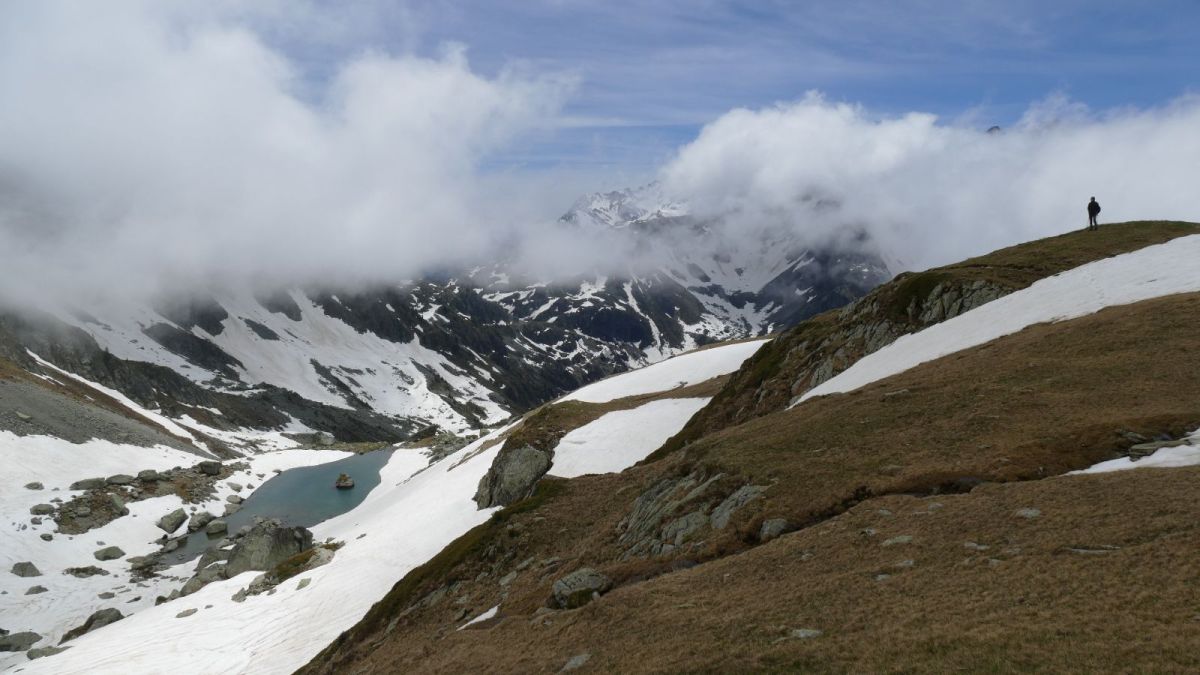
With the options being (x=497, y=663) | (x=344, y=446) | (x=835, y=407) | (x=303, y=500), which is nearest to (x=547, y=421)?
(x=835, y=407)

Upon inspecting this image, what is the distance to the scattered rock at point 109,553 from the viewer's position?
68356 mm

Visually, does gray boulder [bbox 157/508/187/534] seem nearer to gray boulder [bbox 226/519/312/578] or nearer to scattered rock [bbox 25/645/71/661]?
gray boulder [bbox 226/519/312/578]

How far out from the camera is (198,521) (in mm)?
85375

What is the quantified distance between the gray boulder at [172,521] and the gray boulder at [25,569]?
18.8 metres

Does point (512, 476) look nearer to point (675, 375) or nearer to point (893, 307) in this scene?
point (893, 307)

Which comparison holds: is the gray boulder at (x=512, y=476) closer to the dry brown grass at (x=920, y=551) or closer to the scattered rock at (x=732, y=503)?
Result: the dry brown grass at (x=920, y=551)

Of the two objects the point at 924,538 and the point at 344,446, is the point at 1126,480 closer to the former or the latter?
the point at 924,538

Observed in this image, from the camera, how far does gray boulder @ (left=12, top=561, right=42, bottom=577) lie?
60250 millimetres

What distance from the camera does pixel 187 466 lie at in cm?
10844

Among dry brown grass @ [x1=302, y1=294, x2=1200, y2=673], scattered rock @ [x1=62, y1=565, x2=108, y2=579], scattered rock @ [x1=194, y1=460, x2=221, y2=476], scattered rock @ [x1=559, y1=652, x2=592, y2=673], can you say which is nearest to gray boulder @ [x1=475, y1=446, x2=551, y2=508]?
dry brown grass @ [x1=302, y1=294, x2=1200, y2=673]

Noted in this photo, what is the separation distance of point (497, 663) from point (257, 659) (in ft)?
101

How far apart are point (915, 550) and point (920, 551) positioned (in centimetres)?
18

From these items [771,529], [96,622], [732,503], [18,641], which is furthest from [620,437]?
[18,641]

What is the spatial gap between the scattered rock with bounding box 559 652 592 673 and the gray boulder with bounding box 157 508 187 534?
3320 inches
